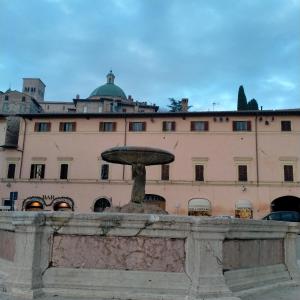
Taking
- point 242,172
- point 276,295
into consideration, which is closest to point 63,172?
point 242,172

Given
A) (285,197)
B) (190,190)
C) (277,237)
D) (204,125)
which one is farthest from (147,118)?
(277,237)

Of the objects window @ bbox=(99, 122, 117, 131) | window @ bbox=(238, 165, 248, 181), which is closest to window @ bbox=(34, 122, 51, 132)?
window @ bbox=(99, 122, 117, 131)

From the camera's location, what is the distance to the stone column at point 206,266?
187 inches

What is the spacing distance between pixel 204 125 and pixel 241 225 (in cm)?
2881

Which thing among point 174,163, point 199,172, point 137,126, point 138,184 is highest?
point 137,126

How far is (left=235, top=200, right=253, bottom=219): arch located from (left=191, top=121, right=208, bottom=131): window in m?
6.42

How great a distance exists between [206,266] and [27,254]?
211 cm

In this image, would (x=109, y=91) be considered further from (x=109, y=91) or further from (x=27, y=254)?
(x=27, y=254)

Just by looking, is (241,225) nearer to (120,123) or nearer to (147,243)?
(147,243)

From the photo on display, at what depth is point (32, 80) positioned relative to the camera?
82.1m

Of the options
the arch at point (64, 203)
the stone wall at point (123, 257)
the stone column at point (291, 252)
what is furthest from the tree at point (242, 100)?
the stone wall at point (123, 257)

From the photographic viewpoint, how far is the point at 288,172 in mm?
32531

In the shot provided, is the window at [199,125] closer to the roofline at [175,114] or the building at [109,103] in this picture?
the roofline at [175,114]

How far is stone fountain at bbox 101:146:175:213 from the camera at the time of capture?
28.9ft
